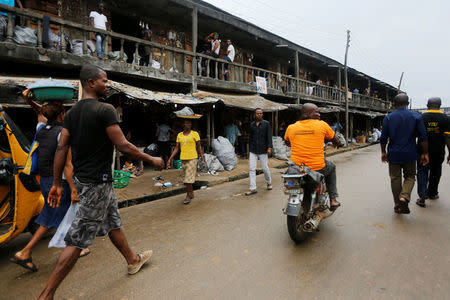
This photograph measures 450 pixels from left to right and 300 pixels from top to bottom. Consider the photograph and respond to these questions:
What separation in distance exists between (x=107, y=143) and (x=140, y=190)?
417 cm

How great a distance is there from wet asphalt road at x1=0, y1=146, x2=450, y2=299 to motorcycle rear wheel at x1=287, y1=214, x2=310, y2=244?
103 millimetres

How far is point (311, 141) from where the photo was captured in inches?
131

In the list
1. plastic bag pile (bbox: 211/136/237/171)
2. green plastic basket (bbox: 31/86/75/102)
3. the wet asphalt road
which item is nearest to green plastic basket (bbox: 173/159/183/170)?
plastic bag pile (bbox: 211/136/237/171)

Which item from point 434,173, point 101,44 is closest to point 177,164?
point 101,44

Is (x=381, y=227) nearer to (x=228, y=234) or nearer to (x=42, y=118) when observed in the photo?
(x=228, y=234)

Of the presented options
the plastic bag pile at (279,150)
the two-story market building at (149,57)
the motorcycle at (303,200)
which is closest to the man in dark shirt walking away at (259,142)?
the motorcycle at (303,200)

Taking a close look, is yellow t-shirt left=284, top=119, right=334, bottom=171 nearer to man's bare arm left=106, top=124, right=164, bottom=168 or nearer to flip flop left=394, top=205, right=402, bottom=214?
flip flop left=394, top=205, right=402, bottom=214

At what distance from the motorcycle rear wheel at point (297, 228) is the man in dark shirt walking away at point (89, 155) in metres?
1.64

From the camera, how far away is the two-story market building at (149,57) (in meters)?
6.50

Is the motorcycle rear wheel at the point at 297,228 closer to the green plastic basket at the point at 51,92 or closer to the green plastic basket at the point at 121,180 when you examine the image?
the green plastic basket at the point at 51,92

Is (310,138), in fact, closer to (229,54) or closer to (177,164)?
(177,164)

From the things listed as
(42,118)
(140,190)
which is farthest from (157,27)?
(42,118)

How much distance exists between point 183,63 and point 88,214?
9.01 m

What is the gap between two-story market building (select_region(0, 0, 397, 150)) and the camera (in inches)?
256
